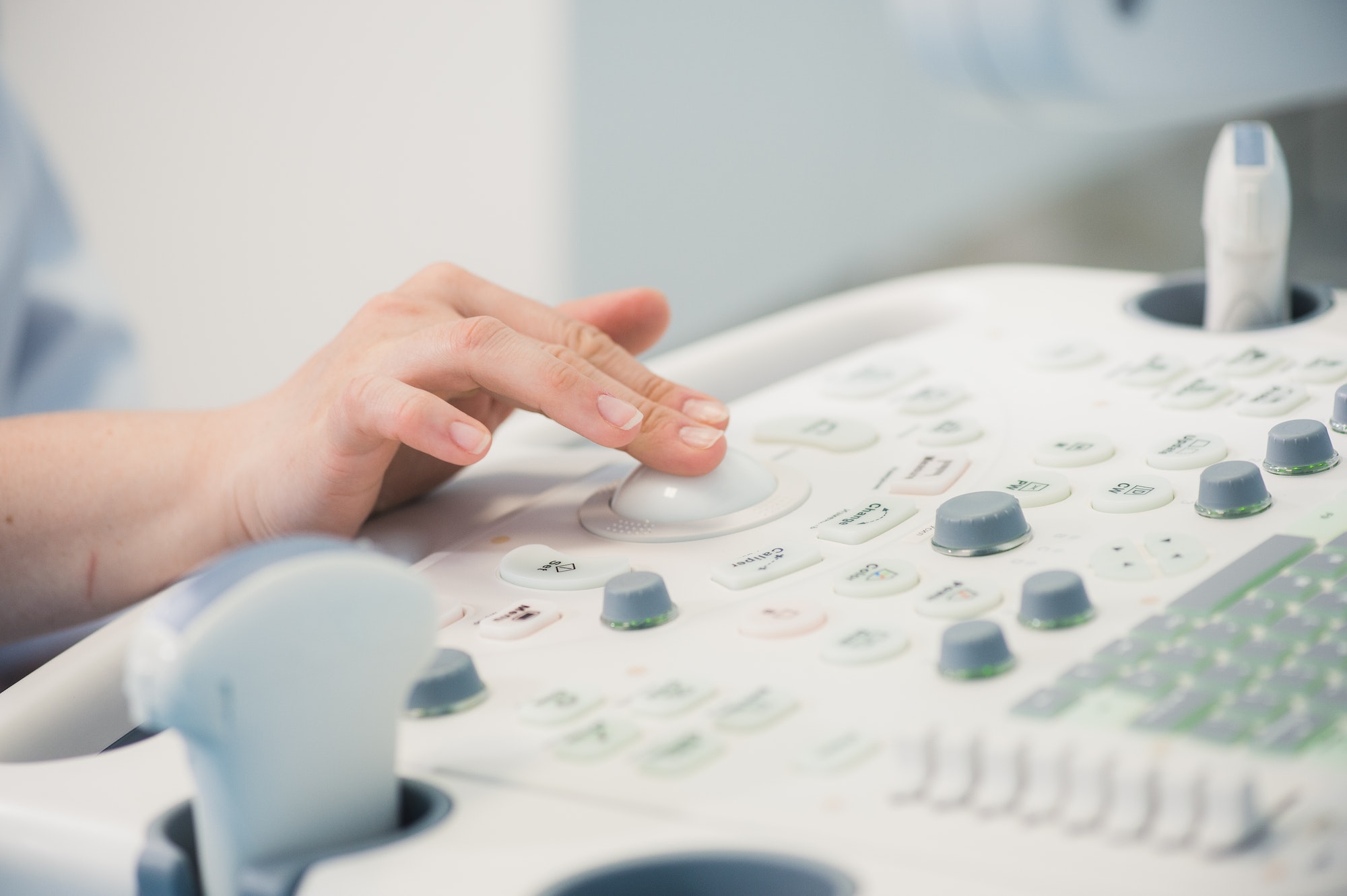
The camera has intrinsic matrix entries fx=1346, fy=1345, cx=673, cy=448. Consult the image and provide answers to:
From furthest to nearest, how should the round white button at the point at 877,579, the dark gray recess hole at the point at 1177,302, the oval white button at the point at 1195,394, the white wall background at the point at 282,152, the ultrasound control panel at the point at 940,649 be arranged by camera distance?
the white wall background at the point at 282,152 < the dark gray recess hole at the point at 1177,302 < the oval white button at the point at 1195,394 < the round white button at the point at 877,579 < the ultrasound control panel at the point at 940,649

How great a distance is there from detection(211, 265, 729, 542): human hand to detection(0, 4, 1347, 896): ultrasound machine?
1.0 inches

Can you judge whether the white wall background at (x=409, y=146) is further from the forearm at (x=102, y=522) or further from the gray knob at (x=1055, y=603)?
the gray knob at (x=1055, y=603)

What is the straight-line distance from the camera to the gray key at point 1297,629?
31 centimetres

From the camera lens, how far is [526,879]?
273mm

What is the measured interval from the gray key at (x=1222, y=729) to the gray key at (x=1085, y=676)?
3 cm

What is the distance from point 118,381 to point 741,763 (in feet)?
2.04

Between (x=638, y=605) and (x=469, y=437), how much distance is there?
4.0 inches

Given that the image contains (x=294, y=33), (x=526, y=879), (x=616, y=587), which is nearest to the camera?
(x=526, y=879)

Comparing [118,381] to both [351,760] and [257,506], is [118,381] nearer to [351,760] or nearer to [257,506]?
[257,506]

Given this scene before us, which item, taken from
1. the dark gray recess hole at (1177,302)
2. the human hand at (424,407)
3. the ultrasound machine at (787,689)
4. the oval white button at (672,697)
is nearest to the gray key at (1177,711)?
the ultrasound machine at (787,689)

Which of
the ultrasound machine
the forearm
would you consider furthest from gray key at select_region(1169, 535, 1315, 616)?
the forearm

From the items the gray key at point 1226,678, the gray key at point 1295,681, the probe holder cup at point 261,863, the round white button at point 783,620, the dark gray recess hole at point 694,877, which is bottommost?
the probe holder cup at point 261,863

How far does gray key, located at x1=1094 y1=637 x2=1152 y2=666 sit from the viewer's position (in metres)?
0.32

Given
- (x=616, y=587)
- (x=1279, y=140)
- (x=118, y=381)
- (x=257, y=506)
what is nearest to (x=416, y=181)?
(x=118, y=381)
